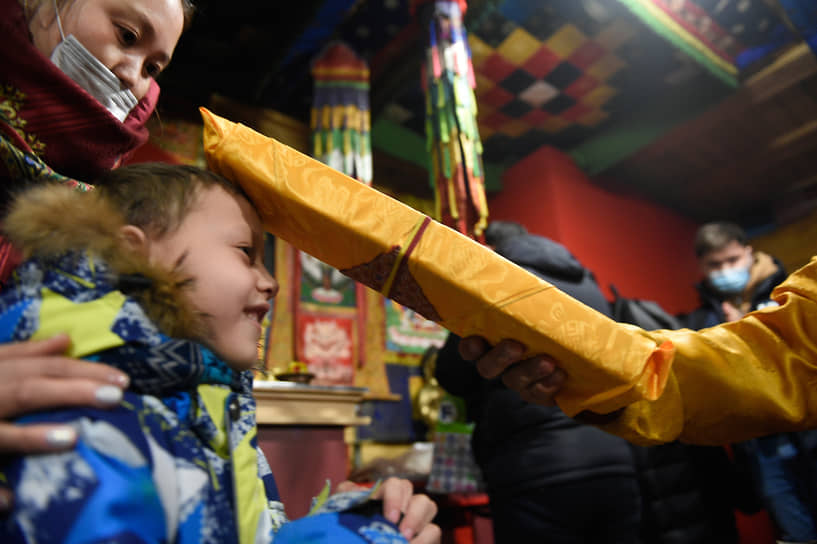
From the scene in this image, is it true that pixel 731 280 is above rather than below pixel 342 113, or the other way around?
below

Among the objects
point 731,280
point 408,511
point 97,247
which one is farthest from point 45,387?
point 731,280

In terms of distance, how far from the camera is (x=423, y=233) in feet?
2.62

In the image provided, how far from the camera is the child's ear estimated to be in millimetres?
623

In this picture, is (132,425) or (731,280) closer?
(132,425)

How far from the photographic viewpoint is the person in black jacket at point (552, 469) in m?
1.46

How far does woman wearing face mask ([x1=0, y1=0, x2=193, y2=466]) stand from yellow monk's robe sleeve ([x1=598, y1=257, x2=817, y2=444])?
856 mm

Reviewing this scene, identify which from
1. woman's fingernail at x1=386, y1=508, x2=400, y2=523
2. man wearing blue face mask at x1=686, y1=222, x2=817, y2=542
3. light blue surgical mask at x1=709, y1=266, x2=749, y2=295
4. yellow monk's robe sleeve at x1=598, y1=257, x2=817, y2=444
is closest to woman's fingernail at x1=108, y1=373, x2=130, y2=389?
woman's fingernail at x1=386, y1=508, x2=400, y2=523

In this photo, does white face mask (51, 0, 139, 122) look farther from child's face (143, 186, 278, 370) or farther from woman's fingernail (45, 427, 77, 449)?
woman's fingernail (45, 427, 77, 449)

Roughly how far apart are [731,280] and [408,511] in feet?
8.64

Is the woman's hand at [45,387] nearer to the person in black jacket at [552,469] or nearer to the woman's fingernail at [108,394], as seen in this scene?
the woman's fingernail at [108,394]

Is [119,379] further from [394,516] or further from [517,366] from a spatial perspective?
[517,366]

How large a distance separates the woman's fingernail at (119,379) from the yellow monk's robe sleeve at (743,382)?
0.79 metres

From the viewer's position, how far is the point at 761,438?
204cm

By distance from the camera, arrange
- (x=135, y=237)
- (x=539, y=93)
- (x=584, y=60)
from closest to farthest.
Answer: (x=135, y=237), (x=584, y=60), (x=539, y=93)
